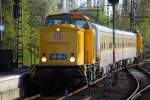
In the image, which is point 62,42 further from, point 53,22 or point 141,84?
point 141,84

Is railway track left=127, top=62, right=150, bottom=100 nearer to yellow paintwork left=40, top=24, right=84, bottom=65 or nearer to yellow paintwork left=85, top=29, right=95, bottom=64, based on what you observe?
yellow paintwork left=85, top=29, right=95, bottom=64

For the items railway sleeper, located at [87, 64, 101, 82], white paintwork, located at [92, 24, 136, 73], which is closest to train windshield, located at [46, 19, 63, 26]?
white paintwork, located at [92, 24, 136, 73]

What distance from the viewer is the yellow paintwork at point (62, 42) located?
22.3 meters

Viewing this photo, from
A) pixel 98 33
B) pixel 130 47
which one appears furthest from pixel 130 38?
pixel 98 33

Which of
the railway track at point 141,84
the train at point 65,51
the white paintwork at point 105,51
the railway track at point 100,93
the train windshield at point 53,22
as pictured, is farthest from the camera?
the white paintwork at point 105,51

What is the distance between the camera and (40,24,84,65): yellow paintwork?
2233cm

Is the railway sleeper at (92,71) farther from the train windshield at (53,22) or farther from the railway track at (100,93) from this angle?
the train windshield at (53,22)

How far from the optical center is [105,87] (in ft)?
82.1

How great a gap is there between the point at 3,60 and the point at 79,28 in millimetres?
10906

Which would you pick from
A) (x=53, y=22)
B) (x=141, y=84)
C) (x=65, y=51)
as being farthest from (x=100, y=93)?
(x=141, y=84)

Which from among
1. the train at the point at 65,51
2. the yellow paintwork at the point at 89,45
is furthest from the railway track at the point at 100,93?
the yellow paintwork at the point at 89,45

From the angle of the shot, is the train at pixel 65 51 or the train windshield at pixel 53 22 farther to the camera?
the train windshield at pixel 53 22

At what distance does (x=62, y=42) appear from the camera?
2248cm

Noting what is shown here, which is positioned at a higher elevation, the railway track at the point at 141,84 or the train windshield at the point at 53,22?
the train windshield at the point at 53,22
